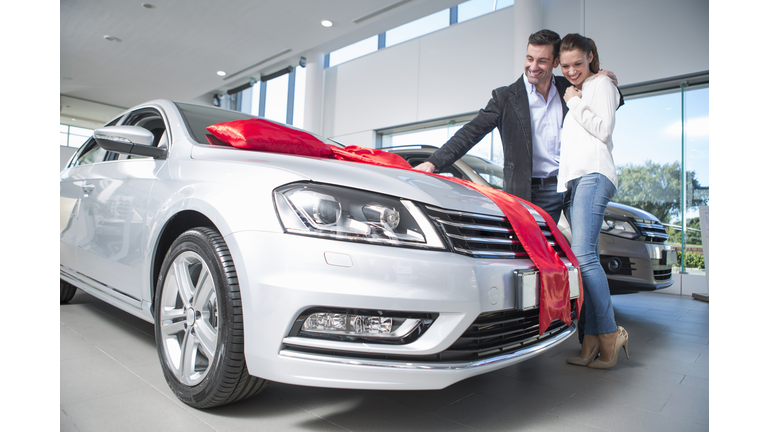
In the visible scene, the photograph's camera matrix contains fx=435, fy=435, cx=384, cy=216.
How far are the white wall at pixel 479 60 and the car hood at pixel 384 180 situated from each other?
208 inches

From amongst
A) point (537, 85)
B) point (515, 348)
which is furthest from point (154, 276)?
point (537, 85)

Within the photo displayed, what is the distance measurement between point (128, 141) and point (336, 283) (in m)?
1.24

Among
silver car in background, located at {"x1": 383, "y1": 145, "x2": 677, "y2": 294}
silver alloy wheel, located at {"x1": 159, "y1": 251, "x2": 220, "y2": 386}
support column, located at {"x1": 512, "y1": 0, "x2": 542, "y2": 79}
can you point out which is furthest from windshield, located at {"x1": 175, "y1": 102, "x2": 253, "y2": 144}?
support column, located at {"x1": 512, "y1": 0, "x2": 542, "y2": 79}

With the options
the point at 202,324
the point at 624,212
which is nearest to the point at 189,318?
the point at 202,324

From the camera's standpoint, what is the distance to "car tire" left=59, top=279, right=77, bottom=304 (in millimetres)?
2865

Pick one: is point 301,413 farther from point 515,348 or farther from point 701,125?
point 701,125

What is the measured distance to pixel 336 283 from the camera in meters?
1.09

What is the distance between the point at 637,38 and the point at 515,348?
5.72m

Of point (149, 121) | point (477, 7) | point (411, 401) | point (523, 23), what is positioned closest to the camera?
point (411, 401)

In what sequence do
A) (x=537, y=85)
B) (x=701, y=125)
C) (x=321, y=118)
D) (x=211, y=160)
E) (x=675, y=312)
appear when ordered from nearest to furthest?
(x=211, y=160)
(x=537, y=85)
(x=675, y=312)
(x=701, y=125)
(x=321, y=118)

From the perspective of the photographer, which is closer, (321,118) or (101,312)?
(101,312)

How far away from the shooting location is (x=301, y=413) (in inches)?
54.2

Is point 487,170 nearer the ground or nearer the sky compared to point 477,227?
nearer the sky

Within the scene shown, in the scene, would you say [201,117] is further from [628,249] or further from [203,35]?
[203,35]
